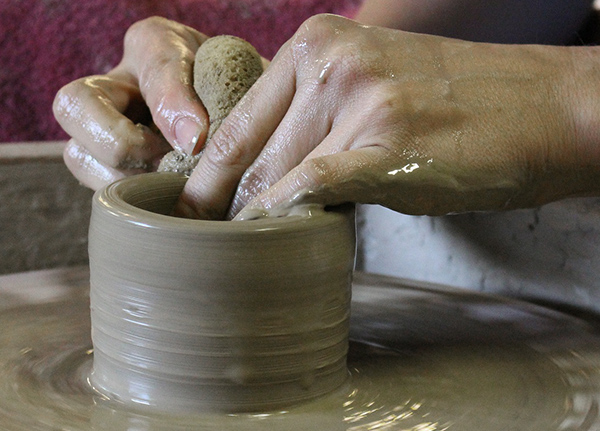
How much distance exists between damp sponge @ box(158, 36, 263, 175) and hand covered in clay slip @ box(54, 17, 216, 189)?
0.09ft

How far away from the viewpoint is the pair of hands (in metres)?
0.81

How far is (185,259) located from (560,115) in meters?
0.47

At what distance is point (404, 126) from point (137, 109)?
0.64 meters

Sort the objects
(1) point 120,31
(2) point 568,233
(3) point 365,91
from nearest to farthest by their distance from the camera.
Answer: (3) point 365,91
(2) point 568,233
(1) point 120,31

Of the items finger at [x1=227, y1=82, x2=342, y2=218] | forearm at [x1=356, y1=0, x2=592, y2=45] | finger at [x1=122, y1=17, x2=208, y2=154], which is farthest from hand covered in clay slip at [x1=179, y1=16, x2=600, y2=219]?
forearm at [x1=356, y1=0, x2=592, y2=45]

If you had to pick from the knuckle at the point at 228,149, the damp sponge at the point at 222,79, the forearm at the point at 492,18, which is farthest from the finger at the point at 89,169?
the forearm at the point at 492,18

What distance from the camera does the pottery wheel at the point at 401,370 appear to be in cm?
75

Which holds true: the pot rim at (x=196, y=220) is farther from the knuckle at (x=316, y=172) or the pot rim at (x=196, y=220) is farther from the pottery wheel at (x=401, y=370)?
the pottery wheel at (x=401, y=370)

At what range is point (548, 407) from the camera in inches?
31.4

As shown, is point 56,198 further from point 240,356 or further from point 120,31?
point 240,356

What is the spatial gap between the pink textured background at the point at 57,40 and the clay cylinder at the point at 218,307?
1552mm

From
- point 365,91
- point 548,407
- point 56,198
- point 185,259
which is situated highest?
point 365,91

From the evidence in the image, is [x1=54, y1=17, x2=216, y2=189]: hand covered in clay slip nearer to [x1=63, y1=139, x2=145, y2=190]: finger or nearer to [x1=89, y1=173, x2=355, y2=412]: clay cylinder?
[x1=63, y1=139, x2=145, y2=190]: finger

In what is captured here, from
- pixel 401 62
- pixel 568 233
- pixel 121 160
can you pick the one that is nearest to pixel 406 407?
pixel 401 62
